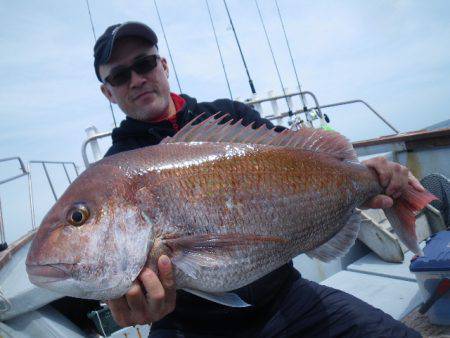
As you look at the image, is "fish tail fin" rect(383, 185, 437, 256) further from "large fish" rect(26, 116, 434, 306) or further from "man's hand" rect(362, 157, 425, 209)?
"large fish" rect(26, 116, 434, 306)

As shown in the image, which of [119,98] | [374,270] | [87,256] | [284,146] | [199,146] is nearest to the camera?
[87,256]

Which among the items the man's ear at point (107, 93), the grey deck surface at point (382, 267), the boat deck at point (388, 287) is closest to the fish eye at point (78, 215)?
the man's ear at point (107, 93)

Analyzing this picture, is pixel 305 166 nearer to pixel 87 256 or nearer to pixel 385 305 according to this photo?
pixel 87 256

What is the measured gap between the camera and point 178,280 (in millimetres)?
1625

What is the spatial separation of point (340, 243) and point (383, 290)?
7.50 ft

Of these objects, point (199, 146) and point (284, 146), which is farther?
point (284, 146)

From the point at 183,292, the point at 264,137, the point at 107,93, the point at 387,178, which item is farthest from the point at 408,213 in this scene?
the point at 107,93

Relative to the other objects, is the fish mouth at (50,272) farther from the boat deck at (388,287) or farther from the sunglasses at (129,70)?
the boat deck at (388,287)

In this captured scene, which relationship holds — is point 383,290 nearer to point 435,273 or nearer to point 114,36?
point 435,273

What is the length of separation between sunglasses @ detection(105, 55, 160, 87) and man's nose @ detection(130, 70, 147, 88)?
0.08ft

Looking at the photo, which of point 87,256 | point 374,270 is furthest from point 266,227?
point 374,270

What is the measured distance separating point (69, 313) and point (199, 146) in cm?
396

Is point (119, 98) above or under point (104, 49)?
under

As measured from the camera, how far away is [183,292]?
2.46 m
